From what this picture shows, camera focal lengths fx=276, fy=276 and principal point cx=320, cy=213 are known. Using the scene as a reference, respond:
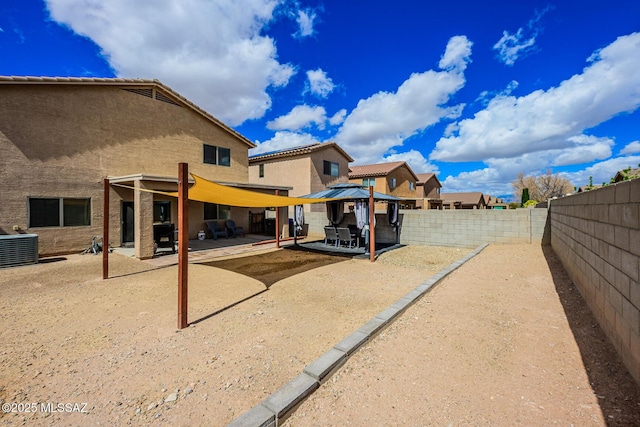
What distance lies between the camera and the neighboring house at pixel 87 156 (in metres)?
8.64

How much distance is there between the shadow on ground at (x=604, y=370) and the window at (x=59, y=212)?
43.3 feet

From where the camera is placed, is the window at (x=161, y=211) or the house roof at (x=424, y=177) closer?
the window at (x=161, y=211)

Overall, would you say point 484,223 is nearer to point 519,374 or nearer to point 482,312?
point 482,312

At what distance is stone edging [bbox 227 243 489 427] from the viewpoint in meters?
2.09

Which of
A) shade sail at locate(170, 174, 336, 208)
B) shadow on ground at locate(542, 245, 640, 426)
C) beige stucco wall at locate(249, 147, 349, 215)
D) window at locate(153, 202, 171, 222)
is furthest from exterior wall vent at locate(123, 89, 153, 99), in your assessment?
shadow on ground at locate(542, 245, 640, 426)

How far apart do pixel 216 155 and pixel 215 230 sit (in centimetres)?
405

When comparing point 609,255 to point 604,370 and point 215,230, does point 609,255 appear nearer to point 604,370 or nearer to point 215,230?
point 604,370

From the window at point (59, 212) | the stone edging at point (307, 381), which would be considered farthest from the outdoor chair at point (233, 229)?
the stone edging at point (307, 381)

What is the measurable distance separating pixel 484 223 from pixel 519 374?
9.10 meters

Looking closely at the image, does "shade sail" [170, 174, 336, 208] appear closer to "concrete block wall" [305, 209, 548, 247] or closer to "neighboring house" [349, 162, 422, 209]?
"concrete block wall" [305, 209, 548, 247]

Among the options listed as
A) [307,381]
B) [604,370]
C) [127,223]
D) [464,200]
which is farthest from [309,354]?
[464,200]

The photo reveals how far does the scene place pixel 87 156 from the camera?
10039 millimetres

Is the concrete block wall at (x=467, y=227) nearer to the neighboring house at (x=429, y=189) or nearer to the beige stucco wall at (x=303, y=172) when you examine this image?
the beige stucco wall at (x=303, y=172)

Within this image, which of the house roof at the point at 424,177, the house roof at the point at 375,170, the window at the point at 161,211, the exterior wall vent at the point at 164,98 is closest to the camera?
the window at the point at 161,211
